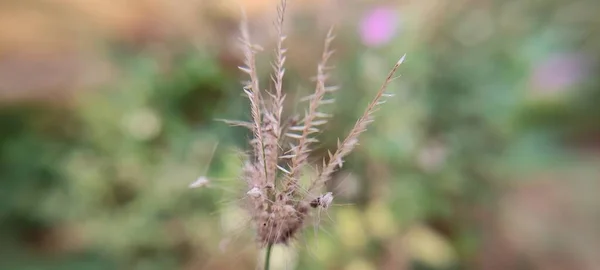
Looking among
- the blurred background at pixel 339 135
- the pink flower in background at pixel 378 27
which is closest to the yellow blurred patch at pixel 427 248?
the blurred background at pixel 339 135

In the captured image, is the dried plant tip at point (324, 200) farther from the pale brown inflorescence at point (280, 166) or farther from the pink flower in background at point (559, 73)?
the pink flower in background at point (559, 73)

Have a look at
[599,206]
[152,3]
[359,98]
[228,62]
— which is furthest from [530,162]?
[152,3]

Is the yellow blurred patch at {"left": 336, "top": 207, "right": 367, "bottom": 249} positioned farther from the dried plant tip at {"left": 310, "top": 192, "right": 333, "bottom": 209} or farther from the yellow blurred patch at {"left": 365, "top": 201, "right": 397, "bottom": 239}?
the dried plant tip at {"left": 310, "top": 192, "right": 333, "bottom": 209}

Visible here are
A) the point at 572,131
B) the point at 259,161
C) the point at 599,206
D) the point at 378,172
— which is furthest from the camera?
the point at 572,131

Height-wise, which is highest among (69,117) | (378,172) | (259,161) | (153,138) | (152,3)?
(152,3)

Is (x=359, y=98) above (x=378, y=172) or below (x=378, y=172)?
above

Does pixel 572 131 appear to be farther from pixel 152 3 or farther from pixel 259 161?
pixel 259 161

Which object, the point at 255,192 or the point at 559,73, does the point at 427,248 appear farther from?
the point at 255,192
